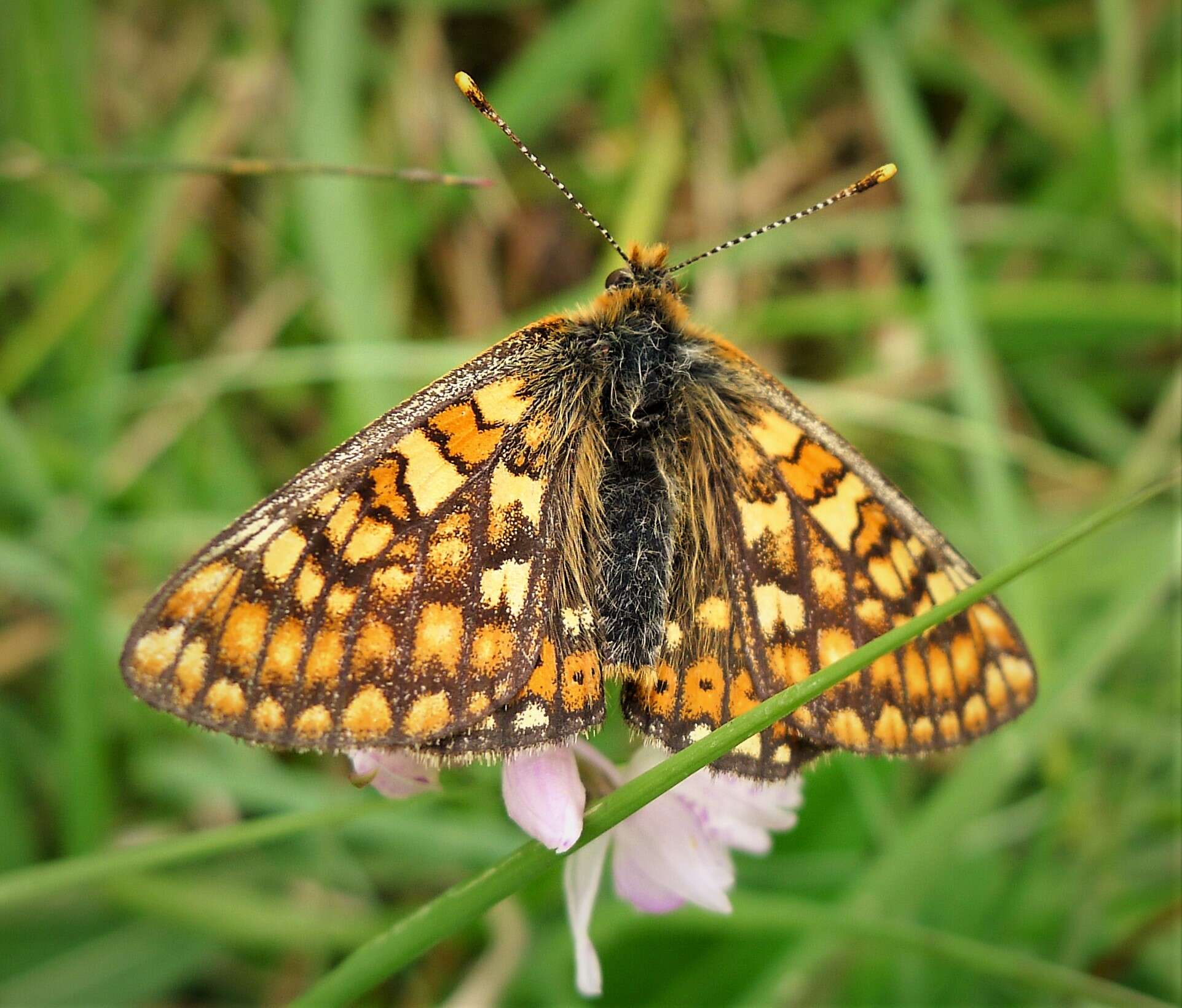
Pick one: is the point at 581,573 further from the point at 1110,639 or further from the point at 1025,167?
the point at 1025,167

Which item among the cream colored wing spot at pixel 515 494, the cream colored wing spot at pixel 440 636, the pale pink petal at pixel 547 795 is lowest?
the pale pink petal at pixel 547 795

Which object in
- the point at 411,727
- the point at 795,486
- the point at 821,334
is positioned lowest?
the point at 411,727

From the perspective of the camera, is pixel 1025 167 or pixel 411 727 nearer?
pixel 411 727

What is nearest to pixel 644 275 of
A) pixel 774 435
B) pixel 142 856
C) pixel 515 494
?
pixel 774 435

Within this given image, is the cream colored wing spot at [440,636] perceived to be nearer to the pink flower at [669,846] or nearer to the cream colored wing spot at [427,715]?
the cream colored wing spot at [427,715]

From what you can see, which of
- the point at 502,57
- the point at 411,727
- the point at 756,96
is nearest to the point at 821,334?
the point at 756,96

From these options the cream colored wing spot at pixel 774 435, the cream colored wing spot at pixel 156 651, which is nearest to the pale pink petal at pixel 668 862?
the cream colored wing spot at pixel 774 435
